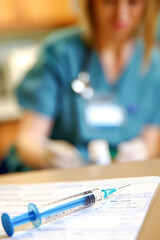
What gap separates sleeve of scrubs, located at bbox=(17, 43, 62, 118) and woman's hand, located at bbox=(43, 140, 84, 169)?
0.16 m

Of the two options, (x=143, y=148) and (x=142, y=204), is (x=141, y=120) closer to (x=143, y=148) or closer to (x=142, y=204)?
(x=143, y=148)

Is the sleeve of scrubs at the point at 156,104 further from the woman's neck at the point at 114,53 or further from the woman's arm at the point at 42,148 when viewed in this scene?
the woman's arm at the point at 42,148

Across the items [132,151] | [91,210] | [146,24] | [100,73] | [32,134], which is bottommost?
[91,210]

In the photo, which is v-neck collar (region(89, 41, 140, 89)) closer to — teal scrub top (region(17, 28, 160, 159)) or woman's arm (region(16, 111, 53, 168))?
teal scrub top (region(17, 28, 160, 159))

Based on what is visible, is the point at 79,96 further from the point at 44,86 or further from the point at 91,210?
the point at 91,210

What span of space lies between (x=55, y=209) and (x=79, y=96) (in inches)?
37.5

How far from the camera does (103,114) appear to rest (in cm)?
136

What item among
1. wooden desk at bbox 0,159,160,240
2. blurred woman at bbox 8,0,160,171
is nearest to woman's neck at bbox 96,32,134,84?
blurred woman at bbox 8,0,160,171

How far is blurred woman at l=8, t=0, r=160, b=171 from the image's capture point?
4.38 ft

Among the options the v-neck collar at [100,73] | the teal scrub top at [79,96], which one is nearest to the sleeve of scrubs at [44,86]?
the teal scrub top at [79,96]

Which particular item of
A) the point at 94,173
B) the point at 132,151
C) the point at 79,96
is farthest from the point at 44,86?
the point at 94,173

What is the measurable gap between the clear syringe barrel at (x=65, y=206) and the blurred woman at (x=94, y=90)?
0.86m

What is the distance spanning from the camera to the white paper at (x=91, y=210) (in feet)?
1.20

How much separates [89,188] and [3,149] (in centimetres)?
219
